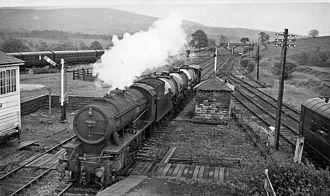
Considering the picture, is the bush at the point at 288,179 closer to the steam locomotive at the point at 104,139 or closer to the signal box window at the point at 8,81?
the steam locomotive at the point at 104,139

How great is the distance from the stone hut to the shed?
1086 cm

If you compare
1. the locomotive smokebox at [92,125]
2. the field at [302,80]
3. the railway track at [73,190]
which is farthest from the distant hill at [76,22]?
the railway track at [73,190]

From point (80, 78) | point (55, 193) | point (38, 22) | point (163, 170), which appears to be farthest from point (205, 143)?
point (38, 22)

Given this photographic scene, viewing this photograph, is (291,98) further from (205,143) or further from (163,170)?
(163,170)

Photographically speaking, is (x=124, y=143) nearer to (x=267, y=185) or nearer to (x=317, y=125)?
(x=267, y=185)

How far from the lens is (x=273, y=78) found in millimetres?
48906

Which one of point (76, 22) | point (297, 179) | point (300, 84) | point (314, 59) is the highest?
point (76, 22)

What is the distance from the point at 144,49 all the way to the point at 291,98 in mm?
17960

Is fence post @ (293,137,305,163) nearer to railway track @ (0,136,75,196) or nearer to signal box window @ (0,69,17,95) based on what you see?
railway track @ (0,136,75,196)

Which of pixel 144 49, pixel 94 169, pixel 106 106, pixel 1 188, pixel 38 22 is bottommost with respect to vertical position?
pixel 1 188

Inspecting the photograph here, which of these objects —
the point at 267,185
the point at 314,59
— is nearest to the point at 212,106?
the point at 267,185

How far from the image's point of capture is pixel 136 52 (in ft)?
69.2

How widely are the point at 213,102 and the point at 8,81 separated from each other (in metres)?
12.3

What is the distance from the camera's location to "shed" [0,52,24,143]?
16.3 meters
